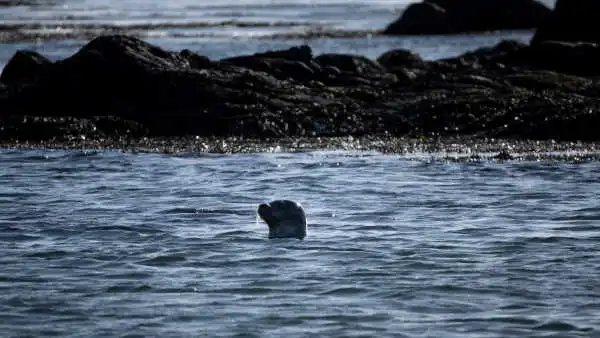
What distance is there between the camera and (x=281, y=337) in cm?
1193

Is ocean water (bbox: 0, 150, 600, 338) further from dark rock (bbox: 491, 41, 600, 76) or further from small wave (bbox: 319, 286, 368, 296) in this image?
dark rock (bbox: 491, 41, 600, 76)

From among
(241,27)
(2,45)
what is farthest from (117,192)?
(241,27)

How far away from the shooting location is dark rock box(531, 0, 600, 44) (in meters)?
43.1

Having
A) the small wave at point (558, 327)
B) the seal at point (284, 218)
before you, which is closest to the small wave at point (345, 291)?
the small wave at point (558, 327)

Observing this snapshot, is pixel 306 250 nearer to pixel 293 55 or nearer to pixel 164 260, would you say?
pixel 164 260

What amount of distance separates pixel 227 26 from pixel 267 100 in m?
53.8

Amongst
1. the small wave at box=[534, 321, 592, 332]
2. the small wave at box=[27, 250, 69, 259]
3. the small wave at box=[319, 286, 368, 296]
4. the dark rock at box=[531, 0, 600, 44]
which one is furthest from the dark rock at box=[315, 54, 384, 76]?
the small wave at box=[534, 321, 592, 332]

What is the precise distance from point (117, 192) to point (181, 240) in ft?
16.3

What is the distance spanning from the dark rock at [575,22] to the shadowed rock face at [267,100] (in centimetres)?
872

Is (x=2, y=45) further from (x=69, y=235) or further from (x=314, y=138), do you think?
(x=69, y=235)

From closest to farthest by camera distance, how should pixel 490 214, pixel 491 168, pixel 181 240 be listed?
pixel 181 240, pixel 490 214, pixel 491 168

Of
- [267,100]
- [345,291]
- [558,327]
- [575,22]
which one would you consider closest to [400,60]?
[575,22]

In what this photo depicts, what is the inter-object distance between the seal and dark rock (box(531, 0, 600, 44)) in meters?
27.5

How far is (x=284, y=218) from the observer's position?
17016mm
